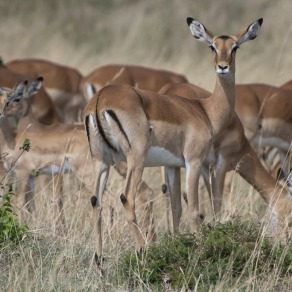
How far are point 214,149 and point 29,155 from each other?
4.82ft

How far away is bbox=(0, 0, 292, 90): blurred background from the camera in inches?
672

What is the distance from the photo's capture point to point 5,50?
18859mm

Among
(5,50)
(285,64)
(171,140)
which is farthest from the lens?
(5,50)

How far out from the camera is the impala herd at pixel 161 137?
21.7ft

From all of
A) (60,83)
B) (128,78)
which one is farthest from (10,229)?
(60,83)

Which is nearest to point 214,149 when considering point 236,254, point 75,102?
point 236,254

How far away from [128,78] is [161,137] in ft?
17.0

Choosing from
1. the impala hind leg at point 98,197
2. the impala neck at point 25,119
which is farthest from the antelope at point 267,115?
the impala hind leg at point 98,197

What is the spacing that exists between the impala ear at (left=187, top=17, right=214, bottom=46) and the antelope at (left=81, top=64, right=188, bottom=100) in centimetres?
427

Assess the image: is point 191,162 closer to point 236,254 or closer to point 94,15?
point 236,254

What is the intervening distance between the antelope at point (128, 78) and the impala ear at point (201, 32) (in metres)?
4.27

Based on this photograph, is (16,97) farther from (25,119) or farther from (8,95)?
(25,119)

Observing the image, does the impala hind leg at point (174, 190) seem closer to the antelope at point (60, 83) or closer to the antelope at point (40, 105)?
the antelope at point (40, 105)

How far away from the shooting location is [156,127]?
6859 millimetres
